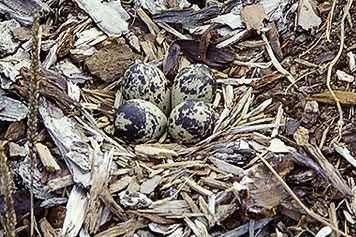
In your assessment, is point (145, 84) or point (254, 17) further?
point (254, 17)

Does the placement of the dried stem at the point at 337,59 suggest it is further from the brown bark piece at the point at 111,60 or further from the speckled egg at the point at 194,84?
the brown bark piece at the point at 111,60

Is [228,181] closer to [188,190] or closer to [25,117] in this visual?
[188,190]

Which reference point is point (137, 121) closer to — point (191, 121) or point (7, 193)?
point (191, 121)

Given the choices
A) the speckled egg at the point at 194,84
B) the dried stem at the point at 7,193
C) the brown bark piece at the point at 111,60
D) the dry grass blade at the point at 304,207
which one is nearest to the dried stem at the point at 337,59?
the dry grass blade at the point at 304,207

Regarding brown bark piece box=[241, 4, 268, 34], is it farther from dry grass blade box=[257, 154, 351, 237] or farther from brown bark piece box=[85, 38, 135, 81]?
dry grass blade box=[257, 154, 351, 237]

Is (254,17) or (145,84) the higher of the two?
(254,17)

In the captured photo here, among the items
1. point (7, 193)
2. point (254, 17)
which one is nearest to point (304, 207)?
point (7, 193)
